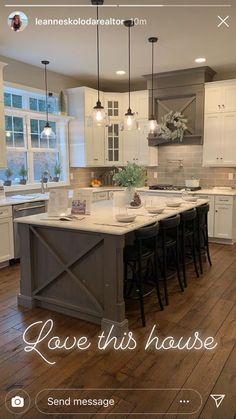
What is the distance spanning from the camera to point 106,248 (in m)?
2.89

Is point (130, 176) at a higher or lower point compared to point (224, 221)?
higher

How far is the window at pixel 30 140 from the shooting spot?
541cm

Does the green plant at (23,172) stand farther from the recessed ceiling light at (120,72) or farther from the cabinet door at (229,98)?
the cabinet door at (229,98)

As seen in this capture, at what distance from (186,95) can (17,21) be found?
3.24m

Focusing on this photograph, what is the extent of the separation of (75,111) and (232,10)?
3407mm

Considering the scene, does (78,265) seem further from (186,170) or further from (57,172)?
(186,170)

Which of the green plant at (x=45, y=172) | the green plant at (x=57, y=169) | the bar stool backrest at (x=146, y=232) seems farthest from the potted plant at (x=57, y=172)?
the bar stool backrest at (x=146, y=232)

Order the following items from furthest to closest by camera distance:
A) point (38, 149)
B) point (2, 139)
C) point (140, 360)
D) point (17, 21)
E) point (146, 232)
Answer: point (38, 149) < point (2, 139) < point (17, 21) < point (146, 232) < point (140, 360)

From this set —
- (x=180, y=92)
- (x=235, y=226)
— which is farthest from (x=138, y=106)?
(x=235, y=226)

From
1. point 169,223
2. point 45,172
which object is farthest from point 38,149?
point 169,223

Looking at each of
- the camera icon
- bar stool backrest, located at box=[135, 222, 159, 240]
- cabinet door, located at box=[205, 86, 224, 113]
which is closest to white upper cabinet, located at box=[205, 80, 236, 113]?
cabinet door, located at box=[205, 86, 224, 113]

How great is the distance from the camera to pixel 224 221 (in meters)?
5.71

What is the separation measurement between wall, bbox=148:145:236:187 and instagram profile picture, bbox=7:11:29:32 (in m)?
3.57

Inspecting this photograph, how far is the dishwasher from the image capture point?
4.65 meters
